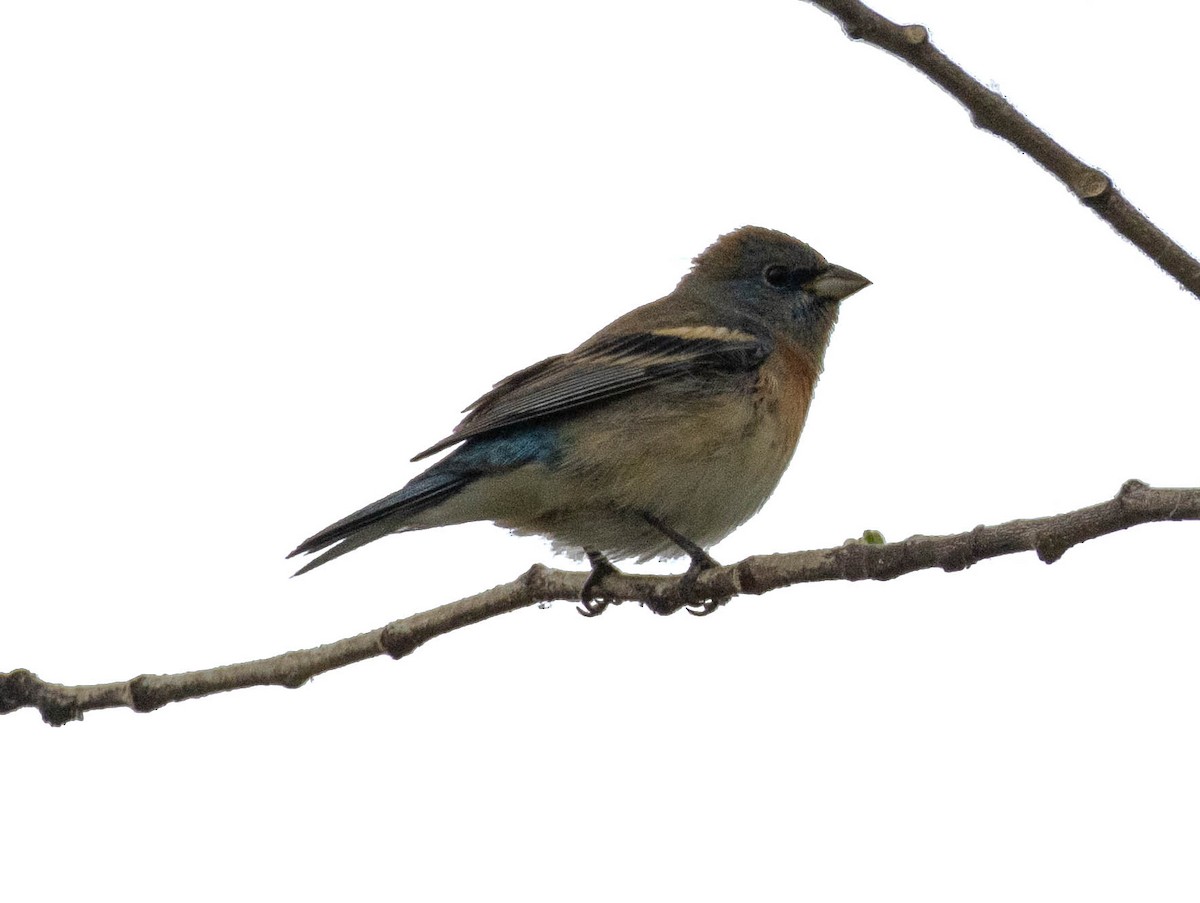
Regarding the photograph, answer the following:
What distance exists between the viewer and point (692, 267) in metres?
10.1

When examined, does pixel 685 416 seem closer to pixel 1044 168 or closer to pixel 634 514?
pixel 634 514

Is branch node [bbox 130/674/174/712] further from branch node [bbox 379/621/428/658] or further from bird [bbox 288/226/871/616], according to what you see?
bird [bbox 288/226/871/616]

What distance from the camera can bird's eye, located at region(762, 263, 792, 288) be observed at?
30.4 ft

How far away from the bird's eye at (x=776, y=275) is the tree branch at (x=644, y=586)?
3.13 meters

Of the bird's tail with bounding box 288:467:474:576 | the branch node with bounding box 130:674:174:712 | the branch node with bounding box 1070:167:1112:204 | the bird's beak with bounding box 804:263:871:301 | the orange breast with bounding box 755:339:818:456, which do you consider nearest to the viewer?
A: the branch node with bounding box 1070:167:1112:204

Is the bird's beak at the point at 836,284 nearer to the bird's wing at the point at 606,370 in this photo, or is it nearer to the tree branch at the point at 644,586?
the bird's wing at the point at 606,370

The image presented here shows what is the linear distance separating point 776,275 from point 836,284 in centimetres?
41

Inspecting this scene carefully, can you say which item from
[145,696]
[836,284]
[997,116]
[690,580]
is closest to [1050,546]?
[997,116]

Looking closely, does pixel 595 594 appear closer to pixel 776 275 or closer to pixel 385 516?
pixel 385 516

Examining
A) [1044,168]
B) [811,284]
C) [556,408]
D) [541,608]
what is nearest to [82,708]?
[541,608]

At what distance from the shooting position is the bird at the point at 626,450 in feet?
Answer: 25.1

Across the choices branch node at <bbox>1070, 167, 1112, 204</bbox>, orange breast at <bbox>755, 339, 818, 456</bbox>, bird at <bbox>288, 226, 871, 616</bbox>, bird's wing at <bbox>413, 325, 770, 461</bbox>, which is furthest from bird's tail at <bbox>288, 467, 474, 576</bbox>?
branch node at <bbox>1070, 167, 1112, 204</bbox>

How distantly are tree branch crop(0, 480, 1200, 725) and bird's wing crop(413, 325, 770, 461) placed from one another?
1464 millimetres

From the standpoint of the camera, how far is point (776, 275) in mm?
9312
